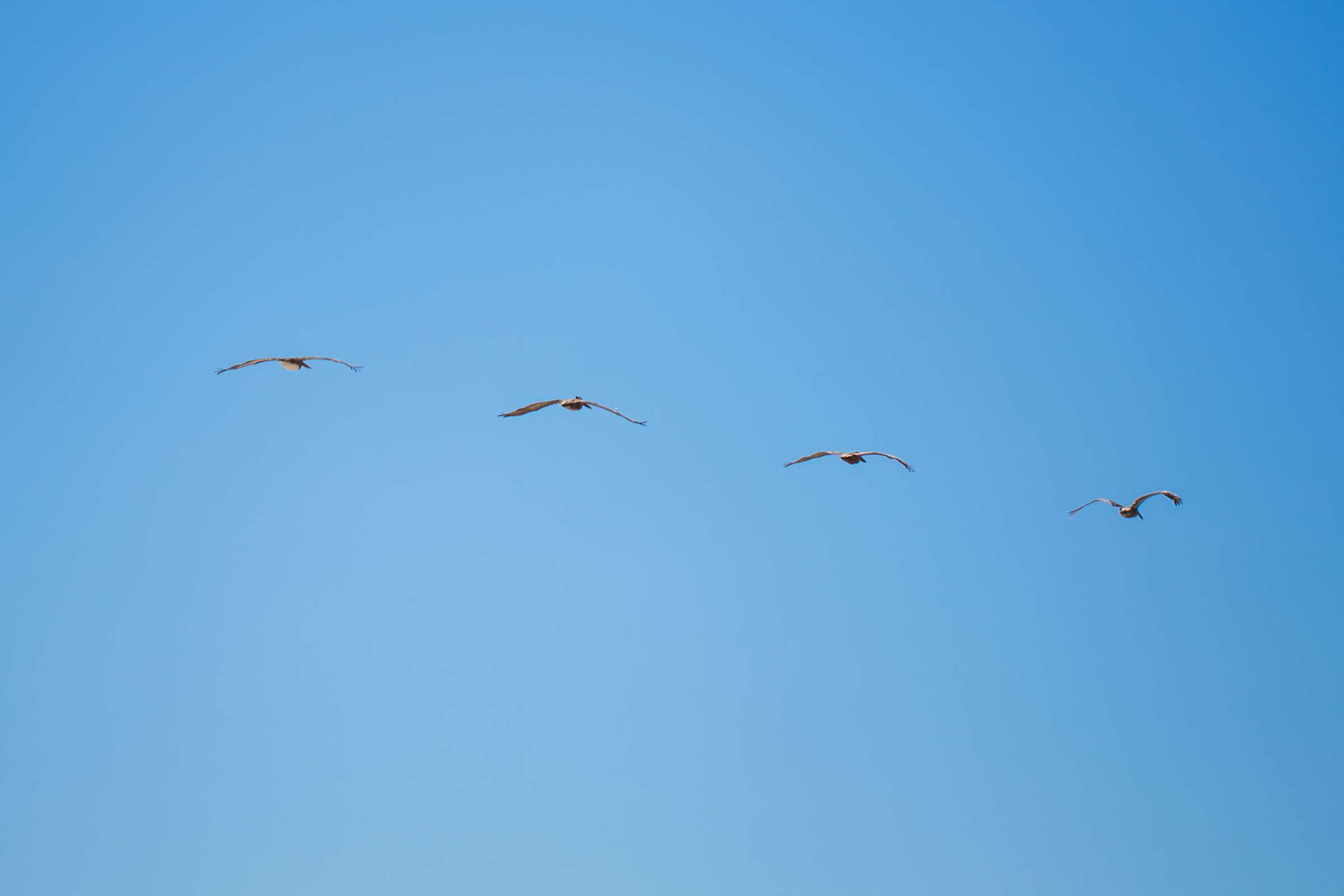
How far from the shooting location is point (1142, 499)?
6406 centimetres

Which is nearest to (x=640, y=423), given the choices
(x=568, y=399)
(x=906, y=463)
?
(x=568, y=399)

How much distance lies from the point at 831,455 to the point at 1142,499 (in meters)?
14.3

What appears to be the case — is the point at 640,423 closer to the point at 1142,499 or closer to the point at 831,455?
the point at 831,455

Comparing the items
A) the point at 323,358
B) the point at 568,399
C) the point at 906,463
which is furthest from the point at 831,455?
the point at 323,358

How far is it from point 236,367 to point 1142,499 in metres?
35.4

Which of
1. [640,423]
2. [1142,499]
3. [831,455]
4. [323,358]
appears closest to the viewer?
[640,423]

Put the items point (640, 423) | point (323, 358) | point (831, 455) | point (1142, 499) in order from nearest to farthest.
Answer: point (640, 423) < point (323, 358) < point (831, 455) < point (1142, 499)

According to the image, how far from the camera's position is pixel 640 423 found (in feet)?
157

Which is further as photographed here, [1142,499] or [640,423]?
[1142,499]

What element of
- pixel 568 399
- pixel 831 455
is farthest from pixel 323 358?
pixel 831 455

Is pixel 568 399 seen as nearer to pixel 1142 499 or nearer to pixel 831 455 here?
pixel 831 455

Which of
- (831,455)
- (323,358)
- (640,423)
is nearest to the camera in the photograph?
(640,423)

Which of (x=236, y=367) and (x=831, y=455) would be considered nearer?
(x=236, y=367)

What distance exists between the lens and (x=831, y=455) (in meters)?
58.2
